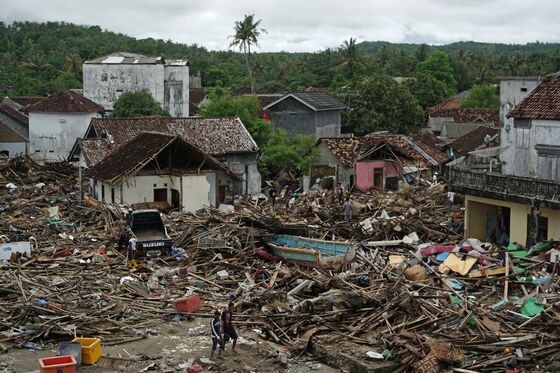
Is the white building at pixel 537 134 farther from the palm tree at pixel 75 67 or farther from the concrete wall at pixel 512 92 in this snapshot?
the palm tree at pixel 75 67

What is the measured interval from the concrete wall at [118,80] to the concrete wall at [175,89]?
109 centimetres

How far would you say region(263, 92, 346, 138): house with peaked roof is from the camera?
177ft

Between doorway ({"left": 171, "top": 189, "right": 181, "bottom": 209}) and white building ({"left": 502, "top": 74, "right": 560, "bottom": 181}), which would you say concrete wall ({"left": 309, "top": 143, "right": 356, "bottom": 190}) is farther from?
white building ({"left": 502, "top": 74, "right": 560, "bottom": 181})

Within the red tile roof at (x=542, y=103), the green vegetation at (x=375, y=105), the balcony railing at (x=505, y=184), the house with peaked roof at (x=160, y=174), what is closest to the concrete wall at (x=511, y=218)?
the balcony railing at (x=505, y=184)

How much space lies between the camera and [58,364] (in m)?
13.8

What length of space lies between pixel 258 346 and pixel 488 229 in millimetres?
14125

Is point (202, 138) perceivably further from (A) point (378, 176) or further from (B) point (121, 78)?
(B) point (121, 78)

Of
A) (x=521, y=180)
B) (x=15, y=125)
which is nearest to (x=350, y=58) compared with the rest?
(x=15, y=125)

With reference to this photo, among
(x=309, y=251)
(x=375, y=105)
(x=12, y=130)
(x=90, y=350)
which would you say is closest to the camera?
(x=90, y=350)

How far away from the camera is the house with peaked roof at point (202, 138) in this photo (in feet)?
129

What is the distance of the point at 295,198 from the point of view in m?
37.8

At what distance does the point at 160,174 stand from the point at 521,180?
625 inches

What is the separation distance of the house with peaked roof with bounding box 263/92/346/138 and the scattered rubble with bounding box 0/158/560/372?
75.4 ft

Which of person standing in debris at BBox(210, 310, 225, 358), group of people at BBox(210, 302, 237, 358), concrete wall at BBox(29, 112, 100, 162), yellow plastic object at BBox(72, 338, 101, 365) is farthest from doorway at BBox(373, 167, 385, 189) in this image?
yellow plastic object at BBox(72, 338, 101, 365)
